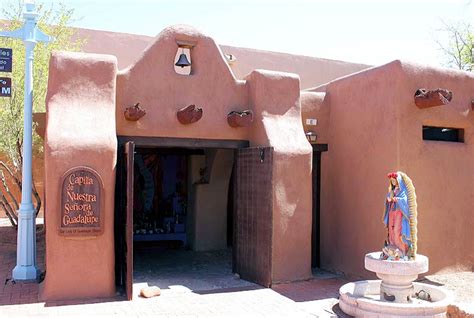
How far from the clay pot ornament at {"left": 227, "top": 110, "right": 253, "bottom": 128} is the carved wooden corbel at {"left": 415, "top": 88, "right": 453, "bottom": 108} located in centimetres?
323

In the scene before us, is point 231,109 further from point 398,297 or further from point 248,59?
point 248,59

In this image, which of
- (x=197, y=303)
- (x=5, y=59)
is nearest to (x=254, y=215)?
(x=197, y=303)

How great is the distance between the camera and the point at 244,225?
32.6 ft

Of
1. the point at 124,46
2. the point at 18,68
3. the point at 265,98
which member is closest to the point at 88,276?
the point at 265,98

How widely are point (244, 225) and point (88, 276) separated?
3.27 m

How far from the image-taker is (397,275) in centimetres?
723

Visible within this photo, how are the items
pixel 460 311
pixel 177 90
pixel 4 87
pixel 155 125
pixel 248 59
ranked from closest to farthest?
pixel 460 311, pixel 4 87, pixel 155 125, pixel 177 90, pixel 248 59

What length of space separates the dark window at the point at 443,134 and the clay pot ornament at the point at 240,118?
356cm

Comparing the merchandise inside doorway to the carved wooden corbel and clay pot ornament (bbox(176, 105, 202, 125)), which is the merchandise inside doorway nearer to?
clay pot ornament (bbox(176, 105, 202, 125))

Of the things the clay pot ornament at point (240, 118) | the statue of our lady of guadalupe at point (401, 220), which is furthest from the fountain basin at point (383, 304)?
the clay pot ornament at point (240, 118)

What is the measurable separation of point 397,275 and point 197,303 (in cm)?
326

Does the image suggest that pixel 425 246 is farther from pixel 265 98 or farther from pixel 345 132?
pixel 265 98

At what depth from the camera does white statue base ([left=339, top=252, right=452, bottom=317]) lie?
23.0 feet

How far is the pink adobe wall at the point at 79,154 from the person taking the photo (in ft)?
26.1
